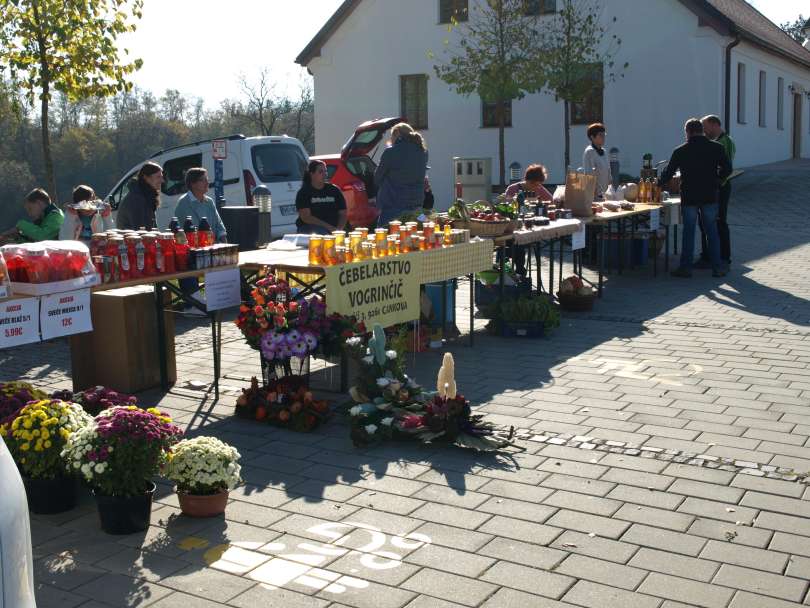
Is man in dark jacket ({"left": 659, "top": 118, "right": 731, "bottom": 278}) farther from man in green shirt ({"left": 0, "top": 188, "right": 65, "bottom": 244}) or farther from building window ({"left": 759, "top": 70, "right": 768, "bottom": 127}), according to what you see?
building window ({"left": 759, "top": 70, "right": 768, "bottom": 127})

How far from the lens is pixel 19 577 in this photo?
2.25m

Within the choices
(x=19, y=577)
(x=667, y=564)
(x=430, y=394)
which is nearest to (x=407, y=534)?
(x=667, y=564)

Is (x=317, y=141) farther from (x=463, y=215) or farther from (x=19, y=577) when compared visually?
(x=19, y=577)

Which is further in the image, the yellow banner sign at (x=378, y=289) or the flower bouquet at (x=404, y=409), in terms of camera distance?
the yellow banner sign at (x=378, y=289)

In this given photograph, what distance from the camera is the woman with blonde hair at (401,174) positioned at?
1008 centimetres

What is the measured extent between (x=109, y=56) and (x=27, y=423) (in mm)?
9264

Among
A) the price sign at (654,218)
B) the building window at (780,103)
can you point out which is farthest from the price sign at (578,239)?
the building window at (780,103)

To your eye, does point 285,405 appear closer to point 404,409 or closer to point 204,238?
point 404,409

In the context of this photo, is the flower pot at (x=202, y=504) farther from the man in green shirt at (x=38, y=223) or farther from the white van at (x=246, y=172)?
the white van at (x=246, y=172)

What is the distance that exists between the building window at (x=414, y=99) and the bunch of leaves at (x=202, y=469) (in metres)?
25.8

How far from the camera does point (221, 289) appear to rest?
23.5ft

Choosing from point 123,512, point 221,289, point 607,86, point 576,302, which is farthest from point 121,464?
point 607,86

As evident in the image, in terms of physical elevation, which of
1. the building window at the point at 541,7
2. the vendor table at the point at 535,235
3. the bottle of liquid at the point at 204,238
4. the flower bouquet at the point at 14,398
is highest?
the building window at the point at 541,7

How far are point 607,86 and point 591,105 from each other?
0.70 metres
